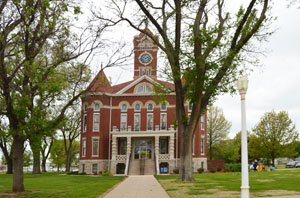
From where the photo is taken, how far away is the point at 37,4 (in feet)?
43.3

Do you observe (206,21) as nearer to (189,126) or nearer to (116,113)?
(189,126)

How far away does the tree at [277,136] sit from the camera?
4816cm

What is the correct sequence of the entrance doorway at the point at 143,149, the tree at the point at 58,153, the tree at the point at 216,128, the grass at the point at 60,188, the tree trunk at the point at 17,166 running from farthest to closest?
the tree at the point at 58,153
the tree at the point at 216,128
the entrance doorway at the point at 143,149
the tree trunk at the point at 17,166
the grass at the point at 60,188

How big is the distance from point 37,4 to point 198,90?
10.4 m

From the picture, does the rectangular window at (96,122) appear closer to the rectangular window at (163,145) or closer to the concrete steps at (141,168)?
the concrete steps at (141,168)

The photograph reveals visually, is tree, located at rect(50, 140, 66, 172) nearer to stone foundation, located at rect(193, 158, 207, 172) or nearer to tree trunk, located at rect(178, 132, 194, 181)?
stone foundation, located at rect(193, 158, 207, 172)

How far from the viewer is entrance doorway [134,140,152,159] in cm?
4031

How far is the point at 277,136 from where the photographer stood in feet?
160

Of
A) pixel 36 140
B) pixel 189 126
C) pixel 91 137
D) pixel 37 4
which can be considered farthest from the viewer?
pixel 91 137

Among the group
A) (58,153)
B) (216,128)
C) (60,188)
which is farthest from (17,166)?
(58,153)

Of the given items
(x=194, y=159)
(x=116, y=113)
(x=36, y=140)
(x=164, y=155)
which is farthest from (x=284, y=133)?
(x=36, y=140)

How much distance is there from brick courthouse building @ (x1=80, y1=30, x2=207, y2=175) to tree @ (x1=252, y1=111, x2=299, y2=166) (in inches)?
505

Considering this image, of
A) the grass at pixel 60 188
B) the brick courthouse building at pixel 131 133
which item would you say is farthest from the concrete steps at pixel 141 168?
the grass at pixel 60 188

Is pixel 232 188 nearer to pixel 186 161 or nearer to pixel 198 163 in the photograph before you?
pixel 186 161
